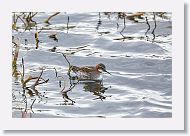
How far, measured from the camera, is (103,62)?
6520 mm

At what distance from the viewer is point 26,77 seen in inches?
256

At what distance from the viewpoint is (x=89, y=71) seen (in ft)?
21.3

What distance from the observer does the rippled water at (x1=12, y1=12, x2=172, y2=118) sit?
21.2 ft

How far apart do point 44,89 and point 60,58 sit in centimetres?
20

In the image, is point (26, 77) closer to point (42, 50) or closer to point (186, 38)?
point (42, 50)

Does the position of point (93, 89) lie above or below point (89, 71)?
below

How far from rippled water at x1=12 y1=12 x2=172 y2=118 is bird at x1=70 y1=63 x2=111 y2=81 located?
30 millimetres

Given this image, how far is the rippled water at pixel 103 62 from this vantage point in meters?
6.47

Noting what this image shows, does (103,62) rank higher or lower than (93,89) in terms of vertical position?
higher

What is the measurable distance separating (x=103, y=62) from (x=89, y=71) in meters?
0.10

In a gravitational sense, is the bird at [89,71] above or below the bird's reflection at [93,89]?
above

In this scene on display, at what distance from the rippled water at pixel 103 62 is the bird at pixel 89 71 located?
3cm

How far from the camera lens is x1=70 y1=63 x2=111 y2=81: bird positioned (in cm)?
646

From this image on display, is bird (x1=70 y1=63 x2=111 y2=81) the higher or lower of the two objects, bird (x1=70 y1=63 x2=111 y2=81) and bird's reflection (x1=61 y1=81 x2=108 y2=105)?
the higher
